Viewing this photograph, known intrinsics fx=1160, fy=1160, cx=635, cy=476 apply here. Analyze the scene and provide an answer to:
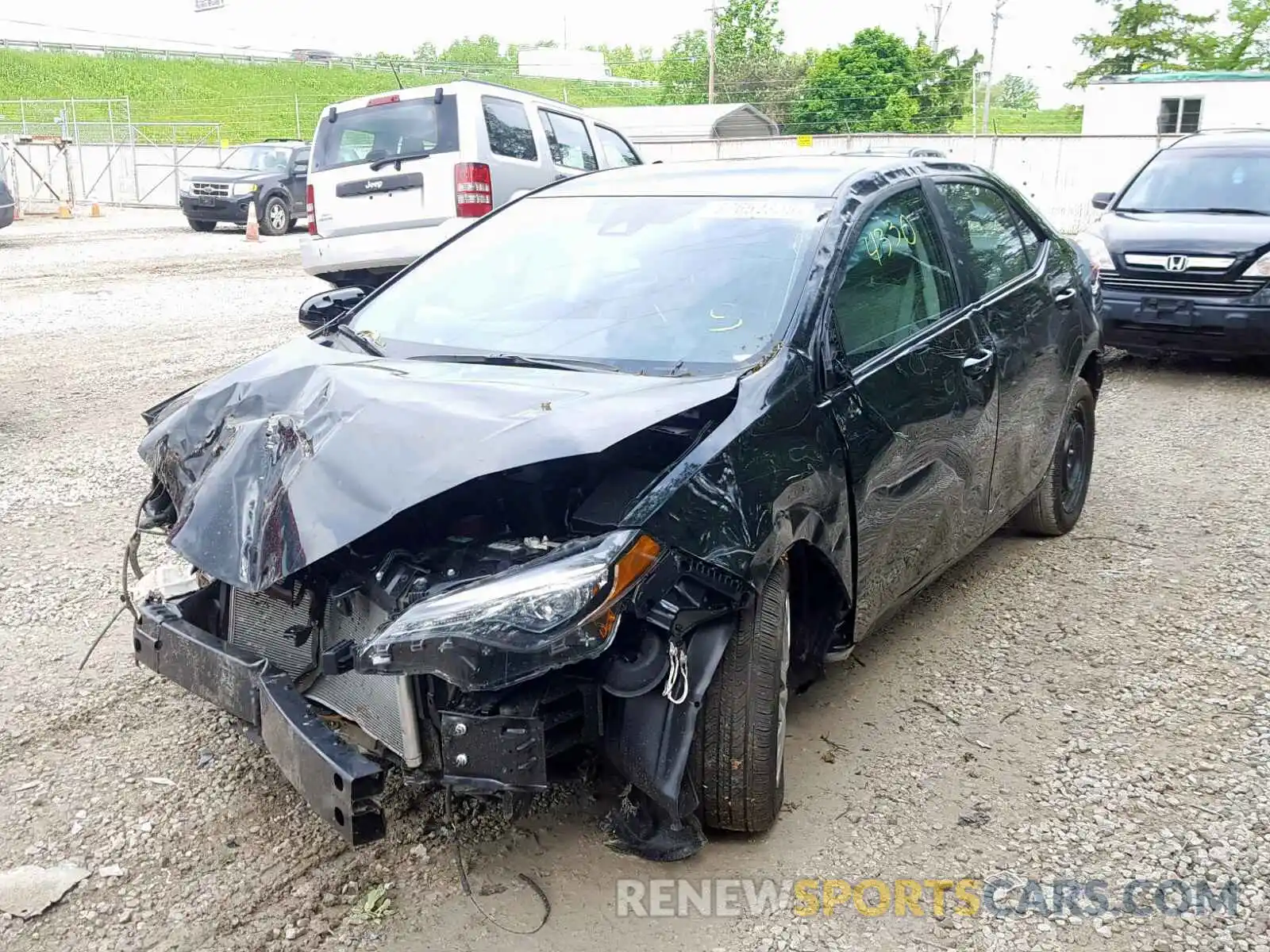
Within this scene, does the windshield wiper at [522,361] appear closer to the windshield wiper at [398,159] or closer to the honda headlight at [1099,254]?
the honda headlight at [1099,254]

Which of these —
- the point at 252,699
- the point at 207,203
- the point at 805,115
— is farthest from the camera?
the point at 805,115

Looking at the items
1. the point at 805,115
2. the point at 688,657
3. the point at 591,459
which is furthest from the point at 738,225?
the point at 805,115

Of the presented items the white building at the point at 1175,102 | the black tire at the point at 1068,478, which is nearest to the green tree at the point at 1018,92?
the white building at the point at 1175,102

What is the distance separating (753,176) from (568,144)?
7.77 m

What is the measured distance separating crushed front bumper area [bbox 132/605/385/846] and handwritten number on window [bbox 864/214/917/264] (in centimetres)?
215

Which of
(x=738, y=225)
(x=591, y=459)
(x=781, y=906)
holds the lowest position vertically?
(x=781, y=906)

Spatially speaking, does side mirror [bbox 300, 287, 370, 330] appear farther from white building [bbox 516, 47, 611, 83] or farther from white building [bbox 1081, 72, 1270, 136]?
white building [bbox 516, 47, 611, 83]

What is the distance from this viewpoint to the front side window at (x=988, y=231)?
4.25 m

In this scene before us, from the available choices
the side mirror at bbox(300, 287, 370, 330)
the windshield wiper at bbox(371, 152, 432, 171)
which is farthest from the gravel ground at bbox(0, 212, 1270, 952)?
the windshield wiper at bbox(371, 152, 432, 171)

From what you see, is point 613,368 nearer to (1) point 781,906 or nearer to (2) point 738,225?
(2) point 738,225

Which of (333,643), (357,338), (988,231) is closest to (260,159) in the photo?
(357,338)

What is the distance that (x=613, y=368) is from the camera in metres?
3.26

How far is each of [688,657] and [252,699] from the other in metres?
1.05

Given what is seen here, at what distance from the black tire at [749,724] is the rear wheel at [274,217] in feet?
64.0
